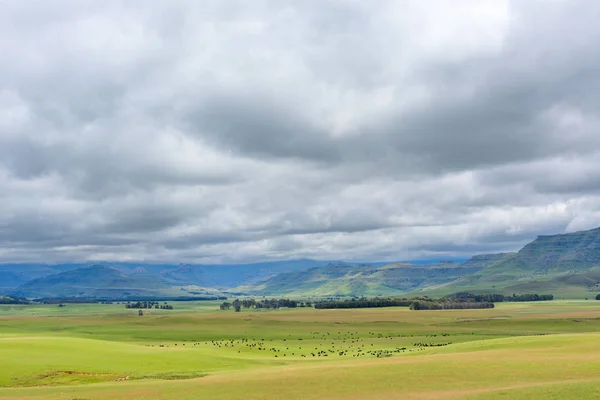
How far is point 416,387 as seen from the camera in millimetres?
51031

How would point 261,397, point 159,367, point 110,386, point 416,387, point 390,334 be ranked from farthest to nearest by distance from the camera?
1. point 390,334
2. point 159,367
3. point 110,386
4. point 416,387
5. point 261,397

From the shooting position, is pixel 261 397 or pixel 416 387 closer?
pixel 261 397

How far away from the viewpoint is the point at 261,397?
154ft

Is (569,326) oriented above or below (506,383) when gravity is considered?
below

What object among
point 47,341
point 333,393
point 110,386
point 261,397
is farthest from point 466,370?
point 47,341

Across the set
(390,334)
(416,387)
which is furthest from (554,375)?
(390,334)

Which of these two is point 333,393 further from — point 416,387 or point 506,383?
point 506,383

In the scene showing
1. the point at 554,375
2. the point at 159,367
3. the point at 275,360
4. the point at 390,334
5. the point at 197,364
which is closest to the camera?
the point at 554,375

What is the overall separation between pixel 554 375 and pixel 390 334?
123551 mm

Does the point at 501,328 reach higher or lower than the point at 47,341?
lower

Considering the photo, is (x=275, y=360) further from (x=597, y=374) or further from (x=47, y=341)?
(x=597, y=374)

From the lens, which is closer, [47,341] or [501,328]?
[47,341]

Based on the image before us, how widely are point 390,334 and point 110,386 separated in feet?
427

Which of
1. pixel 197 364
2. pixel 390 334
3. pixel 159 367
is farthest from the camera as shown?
pixel 390 334
